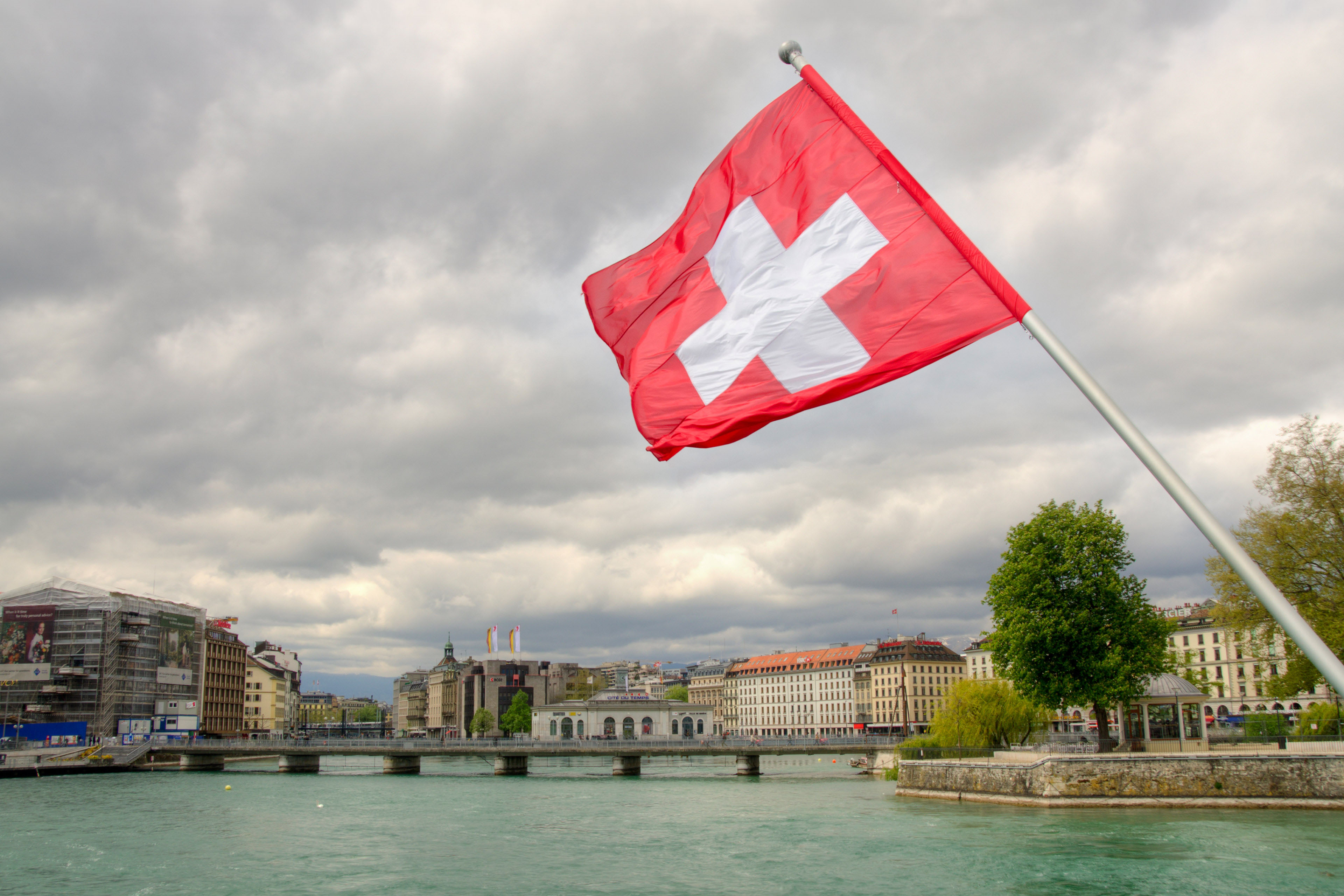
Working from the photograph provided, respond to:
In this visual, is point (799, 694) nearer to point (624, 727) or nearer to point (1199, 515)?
point (624, 727)

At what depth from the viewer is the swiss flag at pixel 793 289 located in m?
8.34

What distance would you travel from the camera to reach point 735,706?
199750mm

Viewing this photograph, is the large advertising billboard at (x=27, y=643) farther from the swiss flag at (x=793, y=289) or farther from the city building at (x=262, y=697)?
the swiss flag at (x=793, y=289)

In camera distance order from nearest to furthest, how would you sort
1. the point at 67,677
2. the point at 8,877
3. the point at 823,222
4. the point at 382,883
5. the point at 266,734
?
the point at 823,222 → the point at 382,883 → the point at 8,877 → the point at 67,677 → the point at 266,734

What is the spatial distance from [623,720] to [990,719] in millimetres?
76635

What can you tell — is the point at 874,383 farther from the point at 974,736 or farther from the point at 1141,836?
the point at 974,736

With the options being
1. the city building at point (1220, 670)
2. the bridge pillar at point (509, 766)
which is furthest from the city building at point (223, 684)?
the city building at point (1220, 670)

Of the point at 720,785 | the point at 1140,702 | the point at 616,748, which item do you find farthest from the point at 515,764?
the point at 1140,702

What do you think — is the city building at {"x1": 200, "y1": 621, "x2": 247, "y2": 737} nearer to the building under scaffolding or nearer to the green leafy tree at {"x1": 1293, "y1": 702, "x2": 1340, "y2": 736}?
the building under scaffolding

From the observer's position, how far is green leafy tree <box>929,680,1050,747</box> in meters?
58.6

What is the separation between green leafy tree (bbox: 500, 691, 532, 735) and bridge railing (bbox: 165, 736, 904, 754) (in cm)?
8614

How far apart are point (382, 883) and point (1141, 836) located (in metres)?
21.8

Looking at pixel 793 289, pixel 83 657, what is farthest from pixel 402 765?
pixel 793 289

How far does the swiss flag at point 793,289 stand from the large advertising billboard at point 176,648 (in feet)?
420
